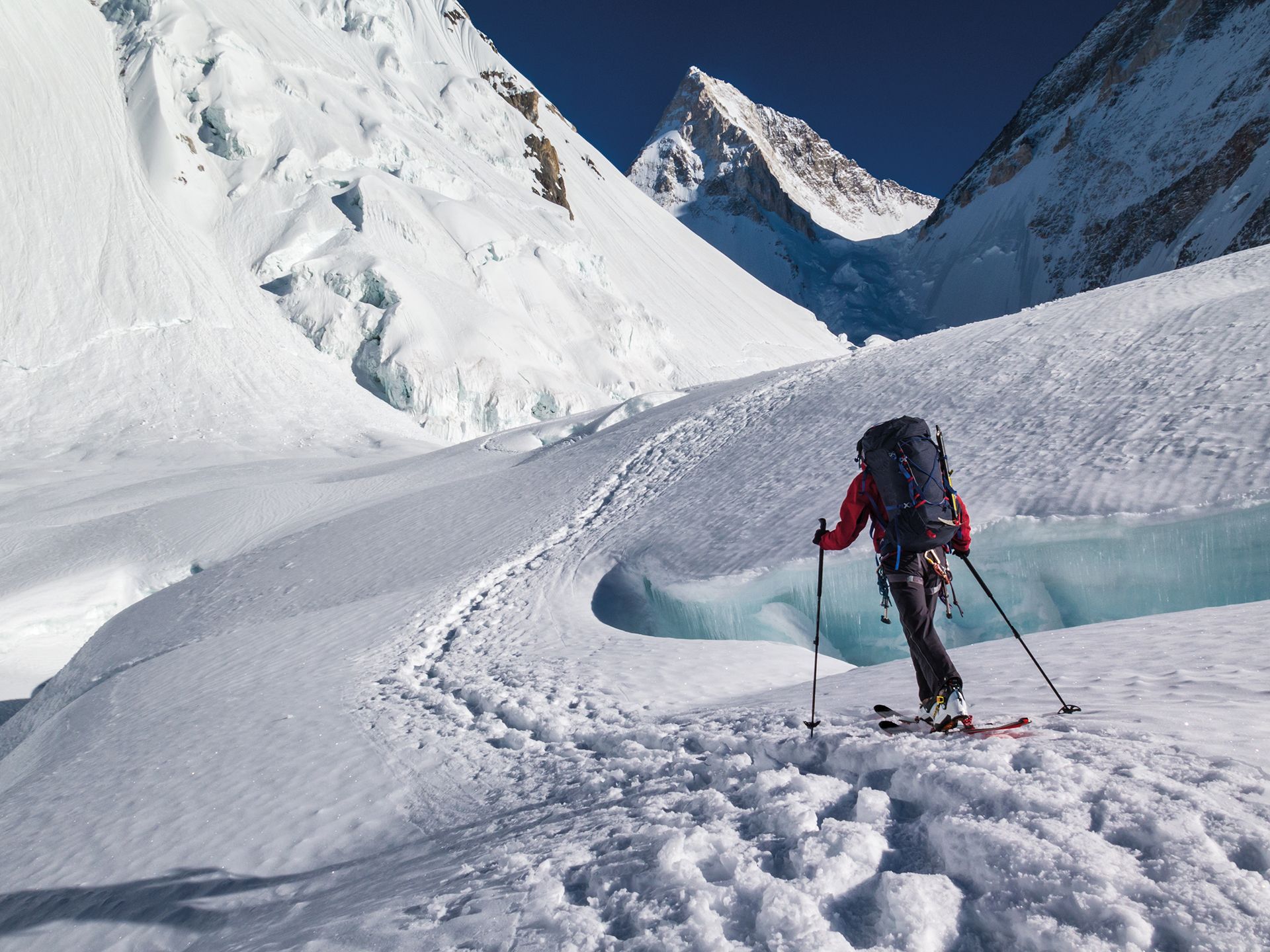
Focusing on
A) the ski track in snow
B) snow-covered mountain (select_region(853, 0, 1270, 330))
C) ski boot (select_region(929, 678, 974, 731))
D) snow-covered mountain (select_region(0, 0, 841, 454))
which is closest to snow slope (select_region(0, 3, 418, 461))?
snow-covered mountain (select_region(0, 0, 841, 454))

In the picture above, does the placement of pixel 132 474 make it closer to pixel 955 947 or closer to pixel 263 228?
pixel 263 228

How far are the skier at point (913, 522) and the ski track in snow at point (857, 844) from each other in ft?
1.40

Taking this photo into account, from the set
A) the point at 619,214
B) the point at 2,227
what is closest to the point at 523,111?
the point at 619,214

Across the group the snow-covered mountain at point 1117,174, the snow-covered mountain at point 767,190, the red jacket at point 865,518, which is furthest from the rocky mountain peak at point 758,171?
the red jacket at point 865,518

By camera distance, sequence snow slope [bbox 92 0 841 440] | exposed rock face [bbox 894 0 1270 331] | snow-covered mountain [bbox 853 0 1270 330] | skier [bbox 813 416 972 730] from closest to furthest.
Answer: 1. skier [bbox 813 416 972 730]
2. snow slope [bbox 92 0 841 440]
3. snow-covered mountain [bbox 853 0 1270 330]
4. exposed rock face [bbox 894 0 1270 331]

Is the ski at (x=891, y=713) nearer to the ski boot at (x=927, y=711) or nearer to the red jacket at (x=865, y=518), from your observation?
the ski boot at (x=927, y=711)

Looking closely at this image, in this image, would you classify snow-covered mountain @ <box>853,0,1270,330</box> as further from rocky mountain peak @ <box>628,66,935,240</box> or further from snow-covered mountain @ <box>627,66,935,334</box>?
rocky mountain peak @ <box>628,66,935,240</box>

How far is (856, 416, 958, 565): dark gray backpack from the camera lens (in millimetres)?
2984

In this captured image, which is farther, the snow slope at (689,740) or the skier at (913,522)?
the skier at (913,522)

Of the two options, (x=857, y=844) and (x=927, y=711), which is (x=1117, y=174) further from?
(x=857, y=844)

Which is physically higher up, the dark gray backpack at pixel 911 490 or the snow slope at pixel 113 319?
the snow slope at pixel 113 319

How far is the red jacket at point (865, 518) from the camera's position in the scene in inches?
123

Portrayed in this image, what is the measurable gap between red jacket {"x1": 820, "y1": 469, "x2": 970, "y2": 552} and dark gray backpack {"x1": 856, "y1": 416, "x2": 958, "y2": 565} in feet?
0.19

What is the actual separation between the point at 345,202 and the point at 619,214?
27710 millimetres
